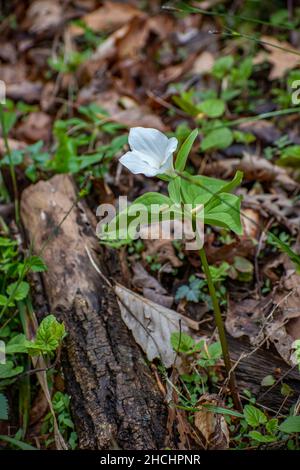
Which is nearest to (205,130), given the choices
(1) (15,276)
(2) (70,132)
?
(2) (70,132)

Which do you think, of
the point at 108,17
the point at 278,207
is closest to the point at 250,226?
the point at 278,207

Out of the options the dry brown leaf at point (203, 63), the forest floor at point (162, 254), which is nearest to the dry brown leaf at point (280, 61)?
the forest floor at point (162, 254)

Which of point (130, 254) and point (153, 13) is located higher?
point (153, 13)

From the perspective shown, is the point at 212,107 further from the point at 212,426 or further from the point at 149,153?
the point at 212,426

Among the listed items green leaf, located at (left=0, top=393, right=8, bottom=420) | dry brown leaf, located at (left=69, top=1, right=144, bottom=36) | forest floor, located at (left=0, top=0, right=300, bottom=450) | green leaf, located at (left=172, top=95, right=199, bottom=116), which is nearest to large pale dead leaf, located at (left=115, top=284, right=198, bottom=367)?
forest floor, located at (left=0, top=0, right=300, bottom=450)

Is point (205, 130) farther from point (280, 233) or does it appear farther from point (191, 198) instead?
point (191, 198)

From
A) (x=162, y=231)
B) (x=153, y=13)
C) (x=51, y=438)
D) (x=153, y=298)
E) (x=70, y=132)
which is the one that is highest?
(x=153, y=13)
